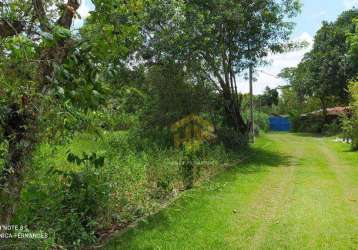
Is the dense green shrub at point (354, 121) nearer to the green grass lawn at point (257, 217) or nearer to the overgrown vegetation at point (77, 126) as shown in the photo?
the green grass lawn at point (257, 217)

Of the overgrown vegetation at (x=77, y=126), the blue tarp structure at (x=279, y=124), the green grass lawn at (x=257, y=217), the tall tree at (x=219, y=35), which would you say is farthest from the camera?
the blue tarp structure at (x=279, y=124)

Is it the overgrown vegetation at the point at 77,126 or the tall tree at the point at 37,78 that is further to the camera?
the overgrown vegetation at the point at 77,126

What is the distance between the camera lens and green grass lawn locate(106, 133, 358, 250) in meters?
6.29

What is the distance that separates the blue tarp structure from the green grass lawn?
43101 mm

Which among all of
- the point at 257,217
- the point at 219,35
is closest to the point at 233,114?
the point at 219,35

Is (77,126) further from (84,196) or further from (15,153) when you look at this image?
(84,196)

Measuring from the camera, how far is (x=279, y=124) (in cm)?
5675

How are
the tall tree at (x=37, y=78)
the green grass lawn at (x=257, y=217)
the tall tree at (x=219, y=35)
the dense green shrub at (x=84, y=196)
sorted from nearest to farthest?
1. the tall tree at (x=37, y=78)
2. the dense green shrub at (x=84, y=196)
3. the green grass lawn at (x=257, y=217)
4. the tall tree at (x=219, y=35)

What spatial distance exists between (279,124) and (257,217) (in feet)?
164

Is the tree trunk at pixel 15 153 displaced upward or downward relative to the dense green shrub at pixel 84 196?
upward

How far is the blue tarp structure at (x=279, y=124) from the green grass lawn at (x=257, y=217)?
43.1 metres

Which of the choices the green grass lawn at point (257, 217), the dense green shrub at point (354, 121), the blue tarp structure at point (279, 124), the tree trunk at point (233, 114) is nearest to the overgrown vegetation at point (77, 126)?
the green grass lawn at point (257, 217)

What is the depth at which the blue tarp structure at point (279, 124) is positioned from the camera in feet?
183

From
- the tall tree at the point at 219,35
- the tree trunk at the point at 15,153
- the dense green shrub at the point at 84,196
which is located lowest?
the dense green shrub at the point at 84,196
